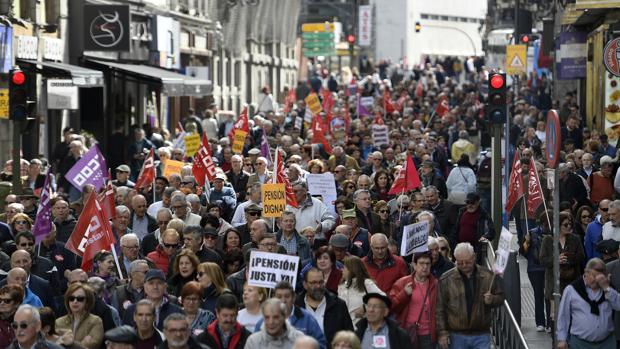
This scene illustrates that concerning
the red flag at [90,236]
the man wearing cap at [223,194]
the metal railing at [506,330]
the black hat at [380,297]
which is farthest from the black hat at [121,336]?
the man wearing cap at [223,194]

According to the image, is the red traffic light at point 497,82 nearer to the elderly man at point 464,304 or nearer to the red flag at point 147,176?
the red flag at point 147,176

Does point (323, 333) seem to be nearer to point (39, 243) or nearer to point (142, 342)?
point (142, 342)

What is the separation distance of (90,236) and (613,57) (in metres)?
10.8

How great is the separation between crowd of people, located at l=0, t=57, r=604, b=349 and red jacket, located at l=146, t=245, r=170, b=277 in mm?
18

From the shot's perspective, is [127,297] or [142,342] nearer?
[142,342]

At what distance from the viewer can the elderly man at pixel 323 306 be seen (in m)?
13.5

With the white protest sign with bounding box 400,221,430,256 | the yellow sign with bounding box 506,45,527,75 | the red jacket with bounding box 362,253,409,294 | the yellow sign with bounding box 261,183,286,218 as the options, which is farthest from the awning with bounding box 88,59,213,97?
the red jacket with bounding box 362,253,409,294

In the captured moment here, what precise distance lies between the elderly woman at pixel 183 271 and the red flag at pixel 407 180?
734cm

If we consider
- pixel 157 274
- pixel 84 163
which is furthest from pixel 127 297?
pixel 84 163

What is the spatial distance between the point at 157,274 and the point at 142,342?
134 cm

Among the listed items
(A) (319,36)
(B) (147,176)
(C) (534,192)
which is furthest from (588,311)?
(A) (319,36)

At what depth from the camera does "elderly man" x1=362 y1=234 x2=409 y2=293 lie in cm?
1560

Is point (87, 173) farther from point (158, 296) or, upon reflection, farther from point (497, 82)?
point (158, 296)

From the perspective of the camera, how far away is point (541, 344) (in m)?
18.5
